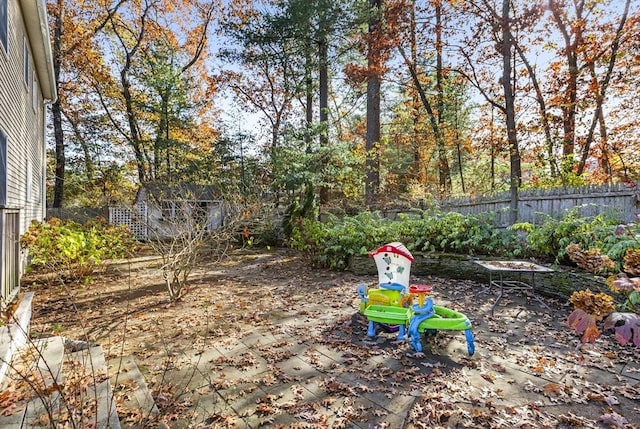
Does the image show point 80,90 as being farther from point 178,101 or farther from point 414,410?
point 414,410

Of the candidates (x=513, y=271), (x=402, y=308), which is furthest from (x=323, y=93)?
(x=402, y=308)

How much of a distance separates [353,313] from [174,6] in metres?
20.3

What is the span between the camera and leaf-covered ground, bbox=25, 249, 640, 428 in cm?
274

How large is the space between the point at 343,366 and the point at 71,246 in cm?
570

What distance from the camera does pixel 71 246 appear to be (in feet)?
21.4

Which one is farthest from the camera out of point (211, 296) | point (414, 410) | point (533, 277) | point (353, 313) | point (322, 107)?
point (322, 107)

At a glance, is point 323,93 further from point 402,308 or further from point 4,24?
point 402,308

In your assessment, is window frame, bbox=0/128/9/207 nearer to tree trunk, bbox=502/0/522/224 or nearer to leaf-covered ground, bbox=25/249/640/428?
leaf-covered ground, bbox=25/249/640/428

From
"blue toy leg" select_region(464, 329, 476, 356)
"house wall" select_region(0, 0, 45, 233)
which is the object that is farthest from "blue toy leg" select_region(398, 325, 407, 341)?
"house wall" select_region(0, 0, 45, 233)

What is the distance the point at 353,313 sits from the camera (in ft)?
17.4

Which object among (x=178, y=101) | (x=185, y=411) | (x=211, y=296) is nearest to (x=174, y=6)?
(x=178, y=101)

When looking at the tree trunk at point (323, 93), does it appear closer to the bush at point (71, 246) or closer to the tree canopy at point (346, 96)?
the tree canopy at point (346, 96)

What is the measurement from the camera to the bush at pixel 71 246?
21.1 feet

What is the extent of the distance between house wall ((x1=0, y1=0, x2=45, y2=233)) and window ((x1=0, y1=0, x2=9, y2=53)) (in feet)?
0.54
